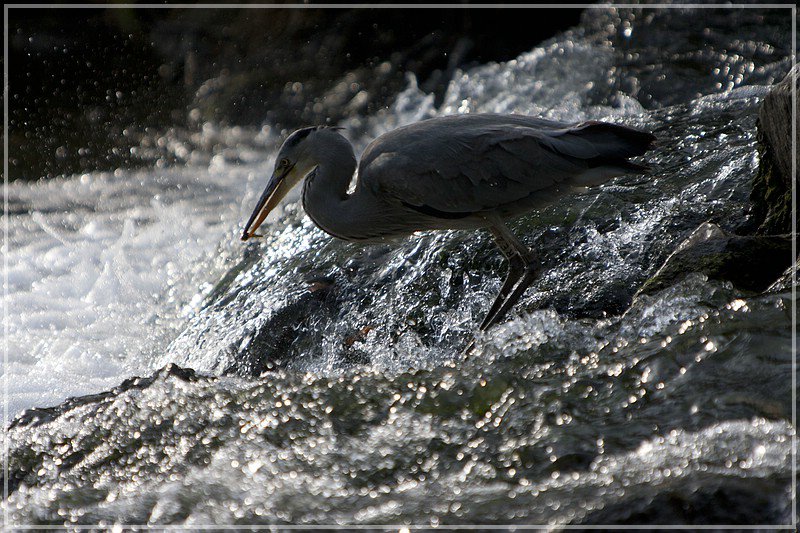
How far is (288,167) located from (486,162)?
1117mm

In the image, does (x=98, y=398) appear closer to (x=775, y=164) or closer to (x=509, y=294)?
(x=509, y=294)

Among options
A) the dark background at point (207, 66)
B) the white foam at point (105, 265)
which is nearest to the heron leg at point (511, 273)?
the white foam at point (105, 265)

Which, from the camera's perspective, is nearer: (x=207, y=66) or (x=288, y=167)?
(x=288, y=167)

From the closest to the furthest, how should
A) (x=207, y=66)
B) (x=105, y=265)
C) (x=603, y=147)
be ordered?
1. (x=603, y=147)
2. (x=105, y=265)
3. (x=207, y=66)

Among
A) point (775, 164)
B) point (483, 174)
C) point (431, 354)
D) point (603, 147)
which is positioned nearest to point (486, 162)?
point (483, 174)

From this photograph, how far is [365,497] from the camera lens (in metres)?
2.57

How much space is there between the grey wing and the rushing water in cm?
54

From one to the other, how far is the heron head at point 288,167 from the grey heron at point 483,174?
208mm

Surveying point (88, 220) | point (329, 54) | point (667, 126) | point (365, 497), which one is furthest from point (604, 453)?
point (329, 54)

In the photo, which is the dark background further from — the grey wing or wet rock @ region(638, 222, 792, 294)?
wet rock @ region(638, 222, 792, 294)

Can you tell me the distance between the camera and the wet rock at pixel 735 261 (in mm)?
3443

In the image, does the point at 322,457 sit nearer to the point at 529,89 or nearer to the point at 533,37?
the point at 529,89

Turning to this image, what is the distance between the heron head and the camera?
14.9 ft

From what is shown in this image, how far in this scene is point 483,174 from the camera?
4164mm
